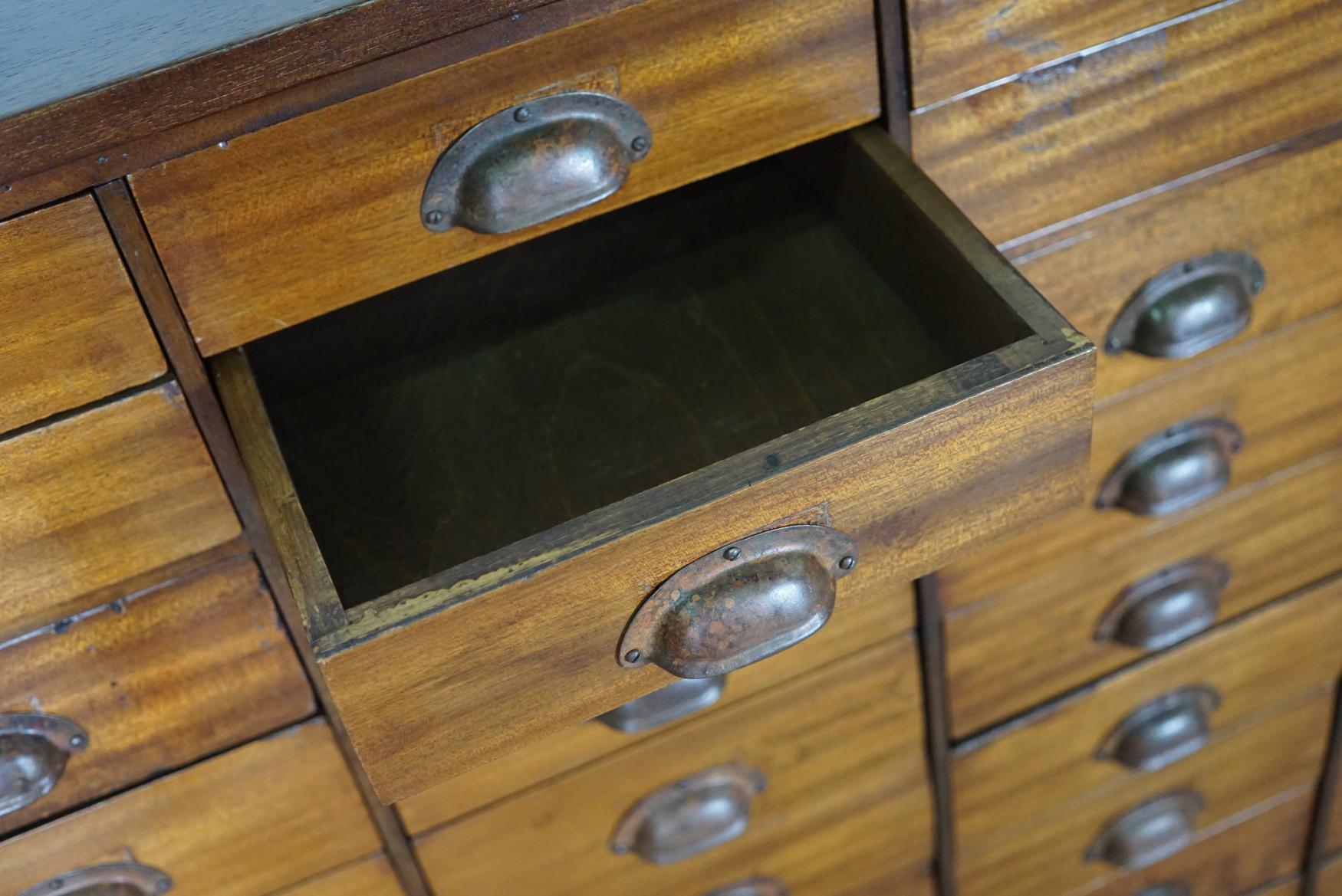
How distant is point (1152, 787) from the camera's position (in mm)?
1236

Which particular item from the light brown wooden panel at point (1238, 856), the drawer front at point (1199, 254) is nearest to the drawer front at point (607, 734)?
the drawer front at point (1199, 254)

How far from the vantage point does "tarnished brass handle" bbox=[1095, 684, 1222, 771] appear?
117 cm

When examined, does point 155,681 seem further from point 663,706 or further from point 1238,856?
point 1238,856

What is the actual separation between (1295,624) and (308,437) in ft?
2.67

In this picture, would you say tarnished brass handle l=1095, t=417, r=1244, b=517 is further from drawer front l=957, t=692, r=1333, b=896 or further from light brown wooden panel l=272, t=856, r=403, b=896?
light brown wooden panel l=272, t=856, r=403, b=896

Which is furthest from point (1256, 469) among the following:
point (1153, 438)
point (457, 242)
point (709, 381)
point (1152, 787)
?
point (457, 242)

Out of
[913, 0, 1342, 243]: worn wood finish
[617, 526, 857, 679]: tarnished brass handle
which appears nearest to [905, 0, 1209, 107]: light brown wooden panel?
[913, 0, 1342, 243]: worn wood finish

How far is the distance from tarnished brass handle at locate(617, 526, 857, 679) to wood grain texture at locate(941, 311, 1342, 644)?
31 cm

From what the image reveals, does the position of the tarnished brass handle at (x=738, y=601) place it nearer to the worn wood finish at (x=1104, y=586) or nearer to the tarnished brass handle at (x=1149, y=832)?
the worn wood finish at (x=1104, y=586)

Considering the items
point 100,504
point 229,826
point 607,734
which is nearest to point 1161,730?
point 607,734

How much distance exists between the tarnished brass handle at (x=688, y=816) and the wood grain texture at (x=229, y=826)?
184 millimetres

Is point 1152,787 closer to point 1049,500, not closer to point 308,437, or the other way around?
point 1049,500

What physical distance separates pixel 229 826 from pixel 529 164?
1.54 ft

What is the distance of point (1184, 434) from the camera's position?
1012 millimetres
